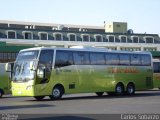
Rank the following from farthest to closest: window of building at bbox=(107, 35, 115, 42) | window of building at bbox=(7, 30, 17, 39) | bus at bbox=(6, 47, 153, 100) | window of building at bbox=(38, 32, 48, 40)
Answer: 1. window of building at bbox=(107, 35, 115, 42)
2. window of building at bbox=(38, 32, 48, 40)
3. window of building at bbox=(7, 30, 17, 39)
4. bus at bbox=(6, 47, 153, 100)

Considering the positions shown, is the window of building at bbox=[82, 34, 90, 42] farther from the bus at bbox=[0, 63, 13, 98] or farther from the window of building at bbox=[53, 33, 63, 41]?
the bus at bbox=[0, 63, 13, 98]

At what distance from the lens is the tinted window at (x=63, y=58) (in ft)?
81.9

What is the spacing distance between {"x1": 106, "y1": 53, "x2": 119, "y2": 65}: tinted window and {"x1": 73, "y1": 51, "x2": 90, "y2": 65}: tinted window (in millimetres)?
1966

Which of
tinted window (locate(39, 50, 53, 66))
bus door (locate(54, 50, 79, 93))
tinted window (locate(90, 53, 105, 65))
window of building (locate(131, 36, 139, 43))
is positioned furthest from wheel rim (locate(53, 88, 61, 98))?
window of building (locate(131, 36, 139, 43))

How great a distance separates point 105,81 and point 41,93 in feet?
19.3

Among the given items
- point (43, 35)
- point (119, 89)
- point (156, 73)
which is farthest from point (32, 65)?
point (43, 35)

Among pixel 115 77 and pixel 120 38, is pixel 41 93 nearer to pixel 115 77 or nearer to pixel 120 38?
pixel 115 77

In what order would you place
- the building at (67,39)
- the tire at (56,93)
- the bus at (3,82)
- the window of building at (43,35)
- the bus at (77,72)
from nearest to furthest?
1. the bus at (77,72)
2. the tire at (56,93)
3. the bus at (3,82)
4. the building at (67,39)
5. the window of building at (43,35)

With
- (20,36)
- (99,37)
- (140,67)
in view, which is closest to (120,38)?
(99,37)

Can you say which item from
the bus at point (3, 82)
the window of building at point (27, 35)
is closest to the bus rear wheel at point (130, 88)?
the bus at point (3, 82)

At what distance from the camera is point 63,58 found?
83.0ft

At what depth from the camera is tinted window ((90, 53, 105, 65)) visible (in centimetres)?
2723

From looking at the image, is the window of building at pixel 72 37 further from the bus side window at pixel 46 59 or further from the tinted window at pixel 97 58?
Result: the bus side window at pixel 46 59

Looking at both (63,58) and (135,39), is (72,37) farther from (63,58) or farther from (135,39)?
(63,58)
